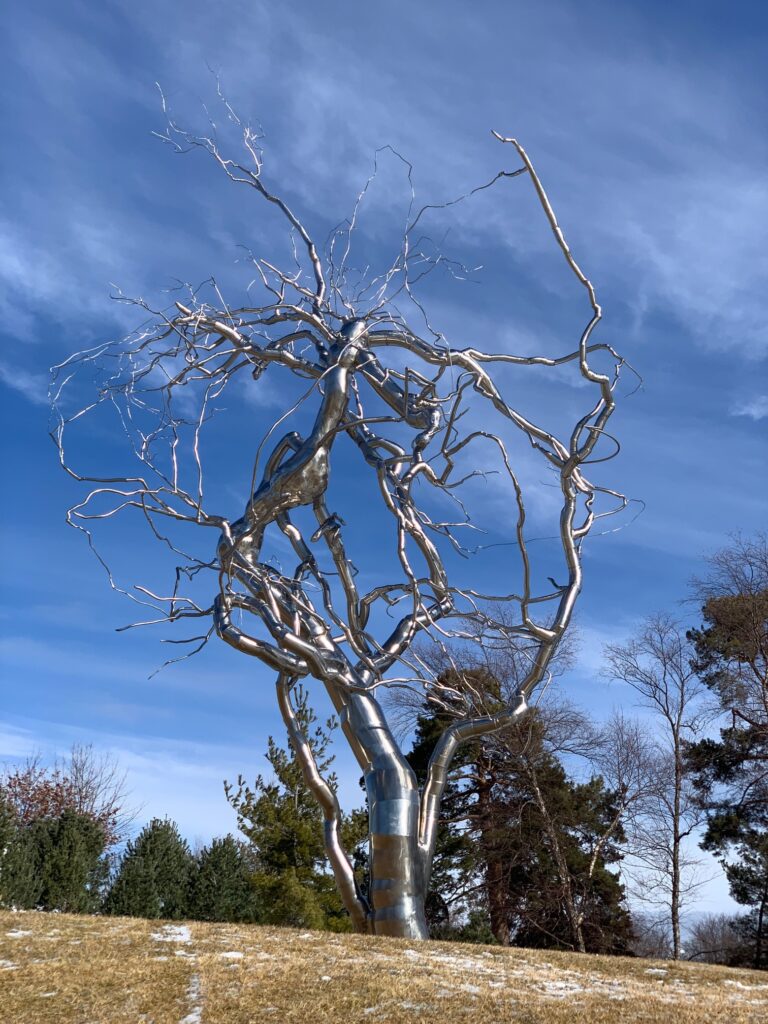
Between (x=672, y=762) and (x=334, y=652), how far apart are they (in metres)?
13.6

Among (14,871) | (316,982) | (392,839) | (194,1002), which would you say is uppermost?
(392,839)

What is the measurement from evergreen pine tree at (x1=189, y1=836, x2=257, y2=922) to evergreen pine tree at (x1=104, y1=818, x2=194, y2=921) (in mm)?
279

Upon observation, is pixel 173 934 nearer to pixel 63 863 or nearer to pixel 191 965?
pixel 191 965

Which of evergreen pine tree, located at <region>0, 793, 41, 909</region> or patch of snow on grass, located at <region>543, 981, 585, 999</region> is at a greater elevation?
evergreen pine tree, located at <region>0, 793, 41, 909</region>

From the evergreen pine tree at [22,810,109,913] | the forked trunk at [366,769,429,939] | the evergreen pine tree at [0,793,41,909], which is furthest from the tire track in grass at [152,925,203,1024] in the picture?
the evergreen pine tree at [22,810,109,913]

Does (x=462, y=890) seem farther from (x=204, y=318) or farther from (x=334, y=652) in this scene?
(x=204, y=318)

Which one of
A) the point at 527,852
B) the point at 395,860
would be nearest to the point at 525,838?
the point at 527,852

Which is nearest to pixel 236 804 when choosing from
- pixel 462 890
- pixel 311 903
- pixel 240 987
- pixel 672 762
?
pixel 311 903

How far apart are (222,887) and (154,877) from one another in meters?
1.95

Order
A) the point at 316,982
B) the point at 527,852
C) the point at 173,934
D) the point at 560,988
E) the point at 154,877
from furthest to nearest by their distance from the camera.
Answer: the point at 527,852, the point at 154,877, the point at 173,934, the point at 560,988, the point at 316,982

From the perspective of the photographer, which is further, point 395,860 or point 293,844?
point 293,844

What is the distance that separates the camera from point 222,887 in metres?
19.9

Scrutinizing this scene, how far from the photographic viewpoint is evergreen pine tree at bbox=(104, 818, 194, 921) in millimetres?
17906

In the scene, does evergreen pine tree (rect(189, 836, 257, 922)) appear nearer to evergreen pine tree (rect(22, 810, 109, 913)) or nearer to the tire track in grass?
evergreen pine tree (rect(22, 810, 109, 913))
